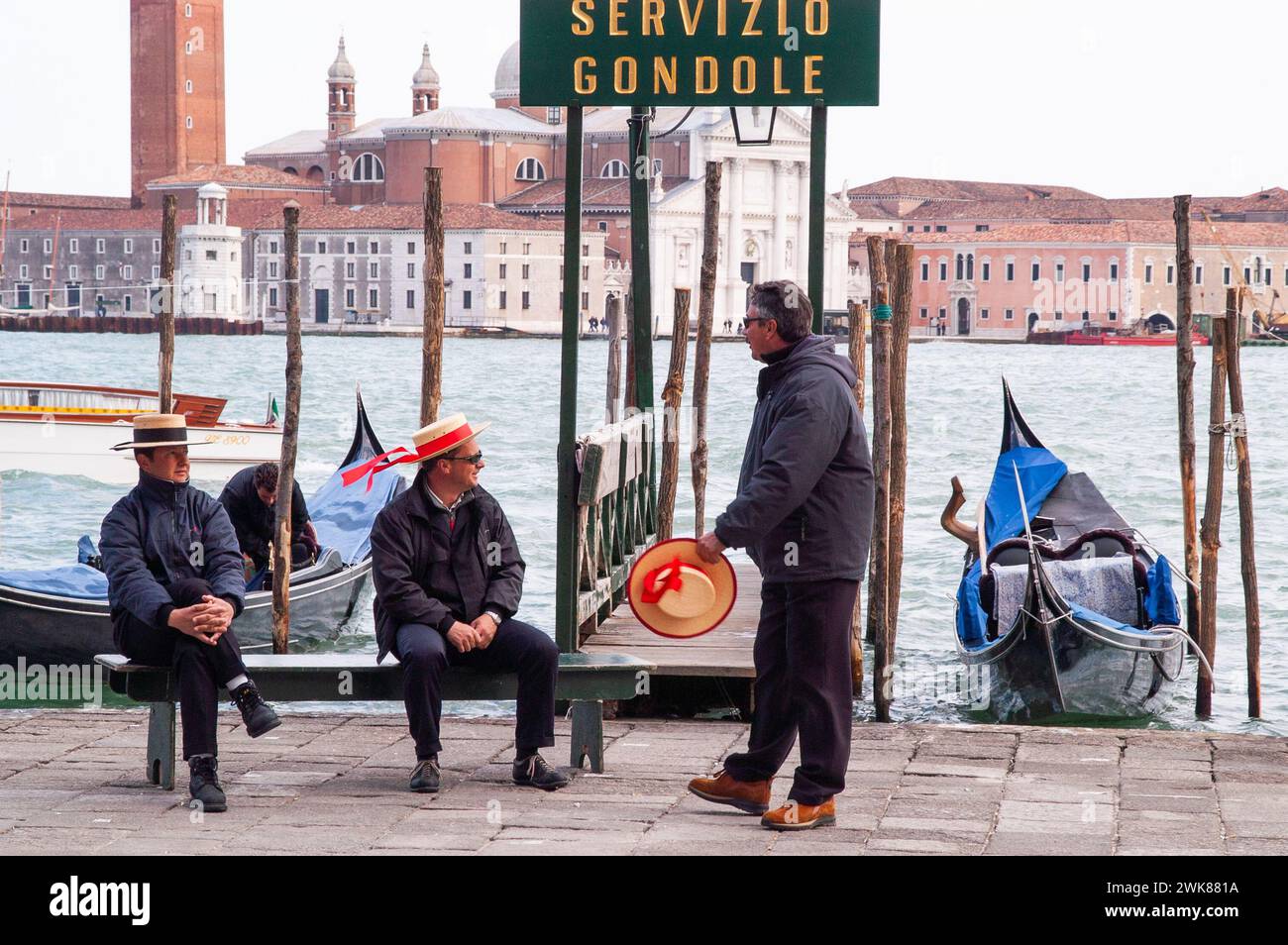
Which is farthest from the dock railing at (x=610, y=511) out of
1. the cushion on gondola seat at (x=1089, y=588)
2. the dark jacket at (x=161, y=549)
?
the cushion on gondola seat at (x=1089, y=588)

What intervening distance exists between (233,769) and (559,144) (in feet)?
222

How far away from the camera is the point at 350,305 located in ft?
217

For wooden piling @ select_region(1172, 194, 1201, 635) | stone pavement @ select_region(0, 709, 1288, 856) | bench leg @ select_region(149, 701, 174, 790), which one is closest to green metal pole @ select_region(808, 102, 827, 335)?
stone pavement @ select_region(0, 709, 1288, 856)

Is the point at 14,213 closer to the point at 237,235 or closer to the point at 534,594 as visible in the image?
the point at 237,235

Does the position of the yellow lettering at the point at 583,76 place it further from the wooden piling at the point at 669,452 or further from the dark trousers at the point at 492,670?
the wooden piling at the point at 669,452

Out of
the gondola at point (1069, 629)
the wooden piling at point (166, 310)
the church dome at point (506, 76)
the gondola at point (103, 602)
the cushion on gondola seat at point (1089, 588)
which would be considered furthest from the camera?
the church dome at point (506, 76)

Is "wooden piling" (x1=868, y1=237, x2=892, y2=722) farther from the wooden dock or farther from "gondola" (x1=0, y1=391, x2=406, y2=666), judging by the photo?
"gondola" (x1=0, y1=391, x2=406, y2=666)

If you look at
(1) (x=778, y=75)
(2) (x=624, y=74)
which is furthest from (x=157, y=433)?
(1) (x=778, y=75)

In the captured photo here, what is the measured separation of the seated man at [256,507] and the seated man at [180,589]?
369cm

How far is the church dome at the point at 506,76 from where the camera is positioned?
68.9 m

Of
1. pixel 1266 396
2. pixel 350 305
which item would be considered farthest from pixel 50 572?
pixel 350 305

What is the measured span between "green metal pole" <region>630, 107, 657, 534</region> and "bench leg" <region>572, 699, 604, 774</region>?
6.18ft

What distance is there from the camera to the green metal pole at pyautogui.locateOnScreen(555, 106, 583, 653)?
14.8 feet

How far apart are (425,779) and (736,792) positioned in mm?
623
